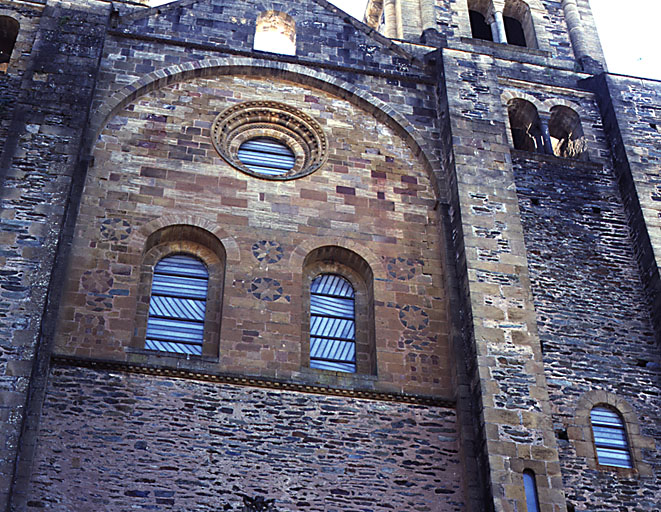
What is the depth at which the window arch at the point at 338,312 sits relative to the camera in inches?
588

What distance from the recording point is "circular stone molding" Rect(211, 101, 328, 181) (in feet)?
56.0

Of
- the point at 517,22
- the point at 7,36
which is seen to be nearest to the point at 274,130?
the point at 7,36

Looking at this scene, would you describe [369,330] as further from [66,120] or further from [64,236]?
[66,120]

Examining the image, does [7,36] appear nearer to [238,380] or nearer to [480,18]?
[238,380]

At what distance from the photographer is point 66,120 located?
15703 mm

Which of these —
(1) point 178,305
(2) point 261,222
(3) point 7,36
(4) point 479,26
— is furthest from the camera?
(4) point 479,26

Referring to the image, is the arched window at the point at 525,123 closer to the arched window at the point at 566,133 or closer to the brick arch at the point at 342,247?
the arched window at the point at 566,133

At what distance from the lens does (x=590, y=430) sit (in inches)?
568

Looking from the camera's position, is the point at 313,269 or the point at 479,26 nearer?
the point at 313,269

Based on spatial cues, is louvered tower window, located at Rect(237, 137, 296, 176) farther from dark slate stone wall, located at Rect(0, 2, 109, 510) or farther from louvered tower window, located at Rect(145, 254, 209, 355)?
dark slate stone wall, located at Rect(0, 2, 109, 510)

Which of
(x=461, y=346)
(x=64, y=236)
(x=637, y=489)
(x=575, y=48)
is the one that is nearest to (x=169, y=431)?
(x=64, y=236)

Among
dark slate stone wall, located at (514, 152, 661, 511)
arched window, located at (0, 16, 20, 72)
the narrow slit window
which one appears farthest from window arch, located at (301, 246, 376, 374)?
the narrow slit window

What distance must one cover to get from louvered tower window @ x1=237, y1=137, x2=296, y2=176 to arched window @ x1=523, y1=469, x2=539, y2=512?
6474mm

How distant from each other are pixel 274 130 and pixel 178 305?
4.06 meters
